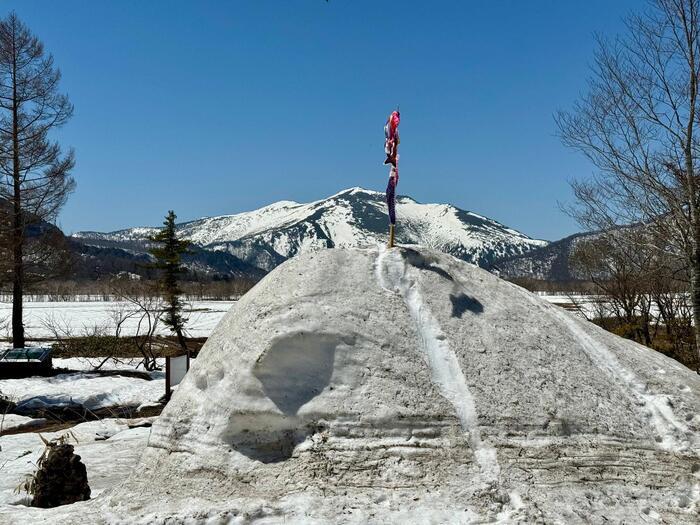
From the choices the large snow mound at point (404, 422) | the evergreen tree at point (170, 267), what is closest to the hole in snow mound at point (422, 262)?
the large snow mound at point (404, 422)

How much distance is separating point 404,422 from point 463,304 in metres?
1.99

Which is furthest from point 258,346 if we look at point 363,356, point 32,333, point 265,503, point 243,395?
point 32,333

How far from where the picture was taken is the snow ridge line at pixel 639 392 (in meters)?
5.45

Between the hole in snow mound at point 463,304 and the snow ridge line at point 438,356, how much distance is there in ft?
1.22

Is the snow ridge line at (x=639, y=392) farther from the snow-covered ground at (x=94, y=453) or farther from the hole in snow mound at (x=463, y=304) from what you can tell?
the snow-covered ground at (x=94, y=453)

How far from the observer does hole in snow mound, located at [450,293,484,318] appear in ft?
20.9

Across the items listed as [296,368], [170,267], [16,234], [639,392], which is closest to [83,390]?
[16,234]

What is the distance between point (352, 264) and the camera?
6766 mm

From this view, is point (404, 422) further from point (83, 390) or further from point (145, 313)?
point (145, 313)

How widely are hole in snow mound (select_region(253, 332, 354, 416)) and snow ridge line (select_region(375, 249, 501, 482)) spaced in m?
1.07

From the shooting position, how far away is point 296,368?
5.49 m

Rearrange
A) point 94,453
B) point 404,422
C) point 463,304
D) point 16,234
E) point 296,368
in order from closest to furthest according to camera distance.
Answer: point 404,422, point 296,368, point 463,304, point 94,453, point 16,234

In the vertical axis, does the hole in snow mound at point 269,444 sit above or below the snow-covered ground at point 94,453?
above

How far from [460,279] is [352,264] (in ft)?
5.01
